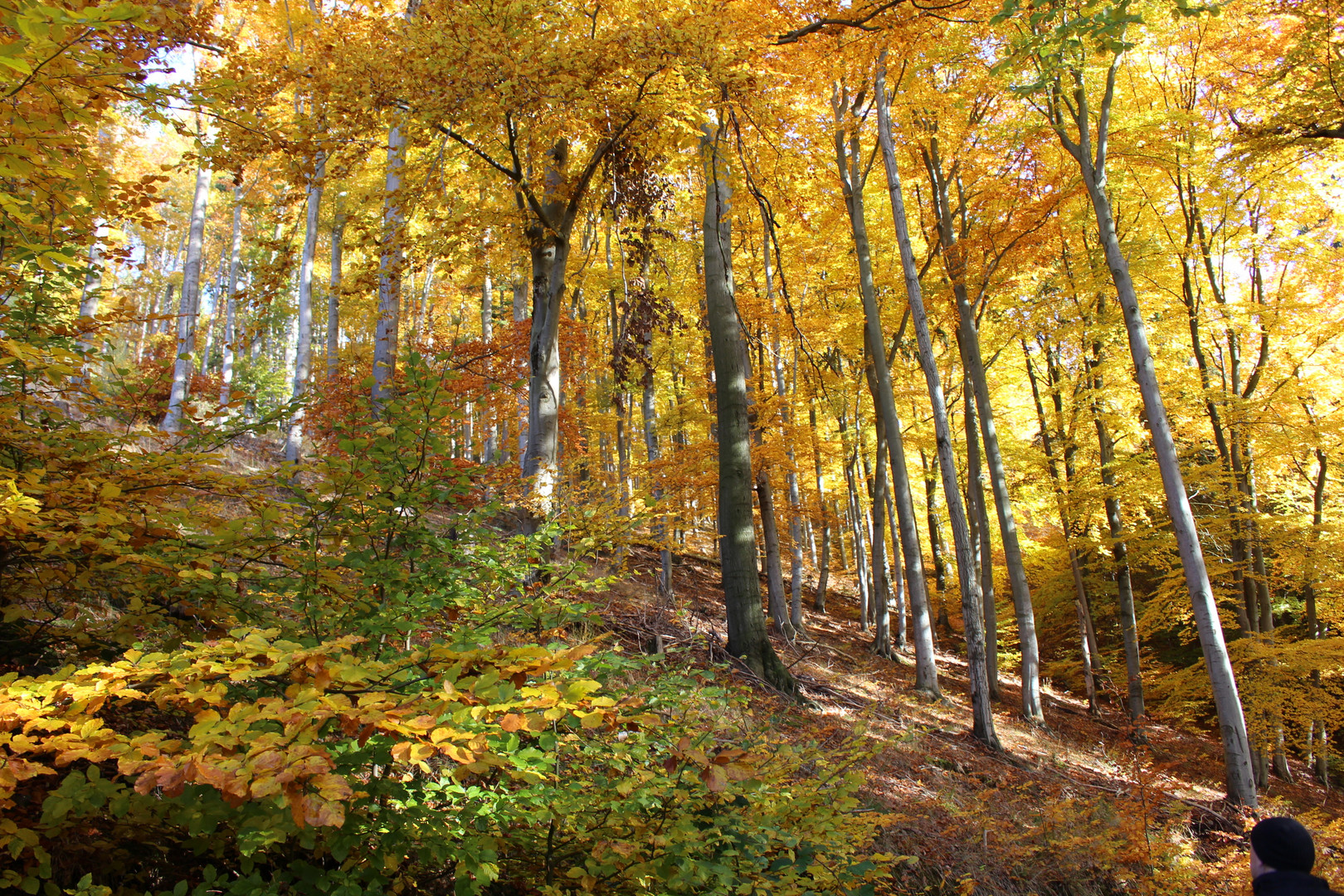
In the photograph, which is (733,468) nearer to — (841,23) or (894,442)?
(894,442)

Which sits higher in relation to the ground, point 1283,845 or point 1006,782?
point 1283,845

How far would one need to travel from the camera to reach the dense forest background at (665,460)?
83.4 inches

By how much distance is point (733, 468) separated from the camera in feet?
25.5

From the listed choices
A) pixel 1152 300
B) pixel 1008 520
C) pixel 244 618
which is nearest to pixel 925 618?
pixel 1008 520

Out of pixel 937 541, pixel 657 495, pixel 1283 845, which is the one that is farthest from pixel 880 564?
pixel 1283 845

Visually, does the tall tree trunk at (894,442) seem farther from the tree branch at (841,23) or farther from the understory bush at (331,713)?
the understory bush at (331,713)

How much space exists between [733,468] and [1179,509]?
5.43 metres

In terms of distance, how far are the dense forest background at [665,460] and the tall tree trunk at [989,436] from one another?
0.36ft

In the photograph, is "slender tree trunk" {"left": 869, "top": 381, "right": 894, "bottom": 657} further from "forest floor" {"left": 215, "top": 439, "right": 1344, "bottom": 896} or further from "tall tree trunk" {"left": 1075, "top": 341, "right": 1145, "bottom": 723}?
"tall tree trunk" {"left": 1075, "top": 341, "right": 1145, "bottom": 723}

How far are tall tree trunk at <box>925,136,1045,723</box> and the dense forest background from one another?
4.3 inches

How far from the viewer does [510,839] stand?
2.68 m

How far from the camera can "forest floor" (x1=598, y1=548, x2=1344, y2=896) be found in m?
4.95

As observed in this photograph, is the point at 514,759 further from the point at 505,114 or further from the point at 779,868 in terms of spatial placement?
the point at 505,114

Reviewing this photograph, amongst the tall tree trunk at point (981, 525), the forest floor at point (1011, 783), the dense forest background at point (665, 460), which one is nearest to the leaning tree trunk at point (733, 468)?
the dense forest background at point (665, 460)
